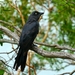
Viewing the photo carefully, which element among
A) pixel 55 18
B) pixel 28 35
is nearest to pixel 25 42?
pixel 28 35

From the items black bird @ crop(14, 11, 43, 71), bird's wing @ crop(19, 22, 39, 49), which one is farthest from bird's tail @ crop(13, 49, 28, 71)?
bird's wing @ crop(19, 22, 39, 49)

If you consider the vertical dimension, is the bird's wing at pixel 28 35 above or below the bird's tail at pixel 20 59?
above

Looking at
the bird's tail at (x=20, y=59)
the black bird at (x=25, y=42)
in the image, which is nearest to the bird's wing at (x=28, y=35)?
the black bird at (x=25, y=42)

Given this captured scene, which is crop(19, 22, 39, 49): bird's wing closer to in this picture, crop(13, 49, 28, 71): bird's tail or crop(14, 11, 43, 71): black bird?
crop(14, 11, 43, 71): black bird

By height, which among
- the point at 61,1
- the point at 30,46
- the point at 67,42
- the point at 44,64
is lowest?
the point at 44,64

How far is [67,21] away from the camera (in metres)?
7.46

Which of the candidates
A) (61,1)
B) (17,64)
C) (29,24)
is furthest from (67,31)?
(17,64)

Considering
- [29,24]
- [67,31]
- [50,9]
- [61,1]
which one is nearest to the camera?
[29,24]

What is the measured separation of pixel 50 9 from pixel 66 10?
245 cm

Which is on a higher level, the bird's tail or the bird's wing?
the bird's wing

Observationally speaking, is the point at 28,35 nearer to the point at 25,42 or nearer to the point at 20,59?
the point at 25,42

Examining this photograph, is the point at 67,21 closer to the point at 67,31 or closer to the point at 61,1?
the point at 67,31

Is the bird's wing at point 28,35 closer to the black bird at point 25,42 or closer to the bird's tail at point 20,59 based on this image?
the black bird at point 25,42

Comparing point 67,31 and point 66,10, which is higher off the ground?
point 66,10
